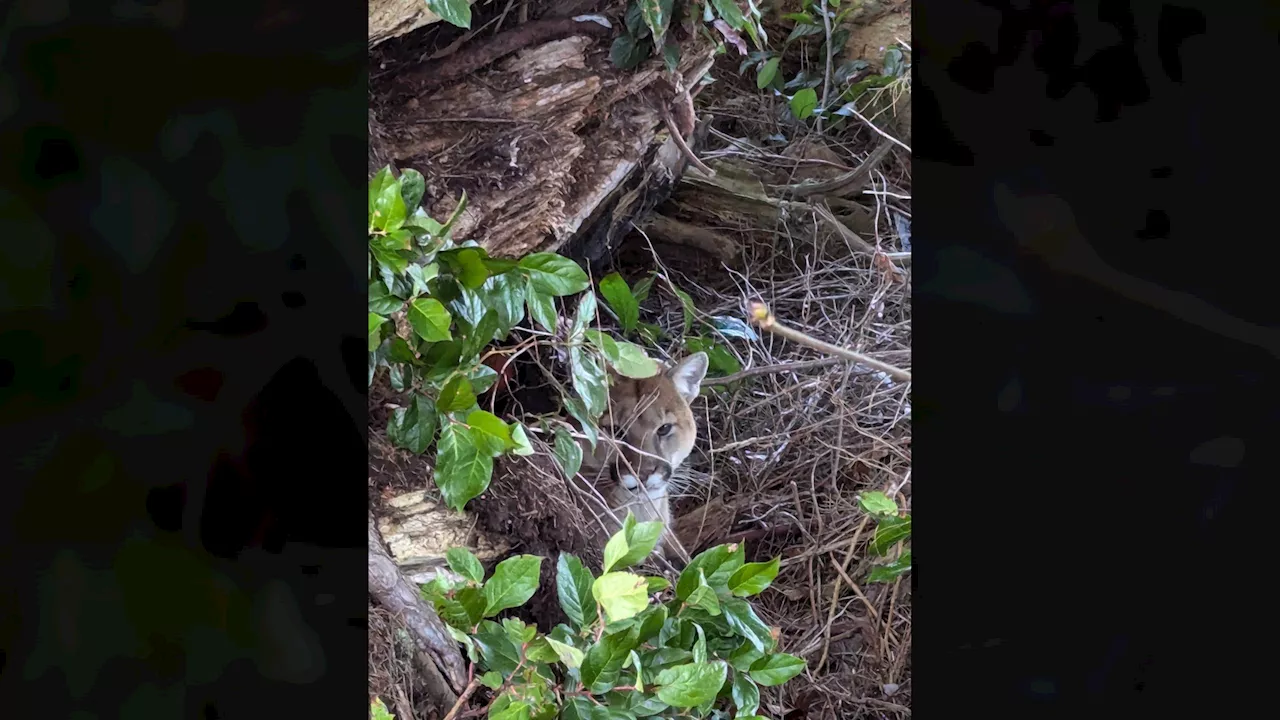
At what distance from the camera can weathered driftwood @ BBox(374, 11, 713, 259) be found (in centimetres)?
116

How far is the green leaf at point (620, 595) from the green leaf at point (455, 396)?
0.54ft

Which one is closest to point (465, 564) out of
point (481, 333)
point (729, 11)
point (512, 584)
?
point (512, 584)

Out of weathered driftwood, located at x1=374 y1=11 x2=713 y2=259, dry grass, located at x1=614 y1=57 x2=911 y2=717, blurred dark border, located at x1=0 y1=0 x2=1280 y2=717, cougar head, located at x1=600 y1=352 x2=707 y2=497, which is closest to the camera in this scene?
blurred dark border, located at x1=0 y1=0 x2=1280 y2=717

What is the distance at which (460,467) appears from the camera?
2.29ft

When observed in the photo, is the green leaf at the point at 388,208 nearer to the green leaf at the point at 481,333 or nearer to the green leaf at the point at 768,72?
the green leaf at the point at 481,333

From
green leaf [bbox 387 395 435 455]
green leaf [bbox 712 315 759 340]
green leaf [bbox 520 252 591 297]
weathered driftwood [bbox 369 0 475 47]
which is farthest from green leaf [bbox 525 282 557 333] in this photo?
green leaf [bbox 712 315 759 340]

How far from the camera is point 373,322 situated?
2.19ft

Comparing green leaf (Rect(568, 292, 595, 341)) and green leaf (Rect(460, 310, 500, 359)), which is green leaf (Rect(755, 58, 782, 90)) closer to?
green leaf (Rect(568, 292, 595, 341))

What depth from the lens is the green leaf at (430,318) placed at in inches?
27.4

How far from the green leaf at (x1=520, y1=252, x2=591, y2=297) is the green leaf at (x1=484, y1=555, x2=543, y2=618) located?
211mm

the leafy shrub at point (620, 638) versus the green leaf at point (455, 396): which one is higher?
the green leaf at point (455, 396)
